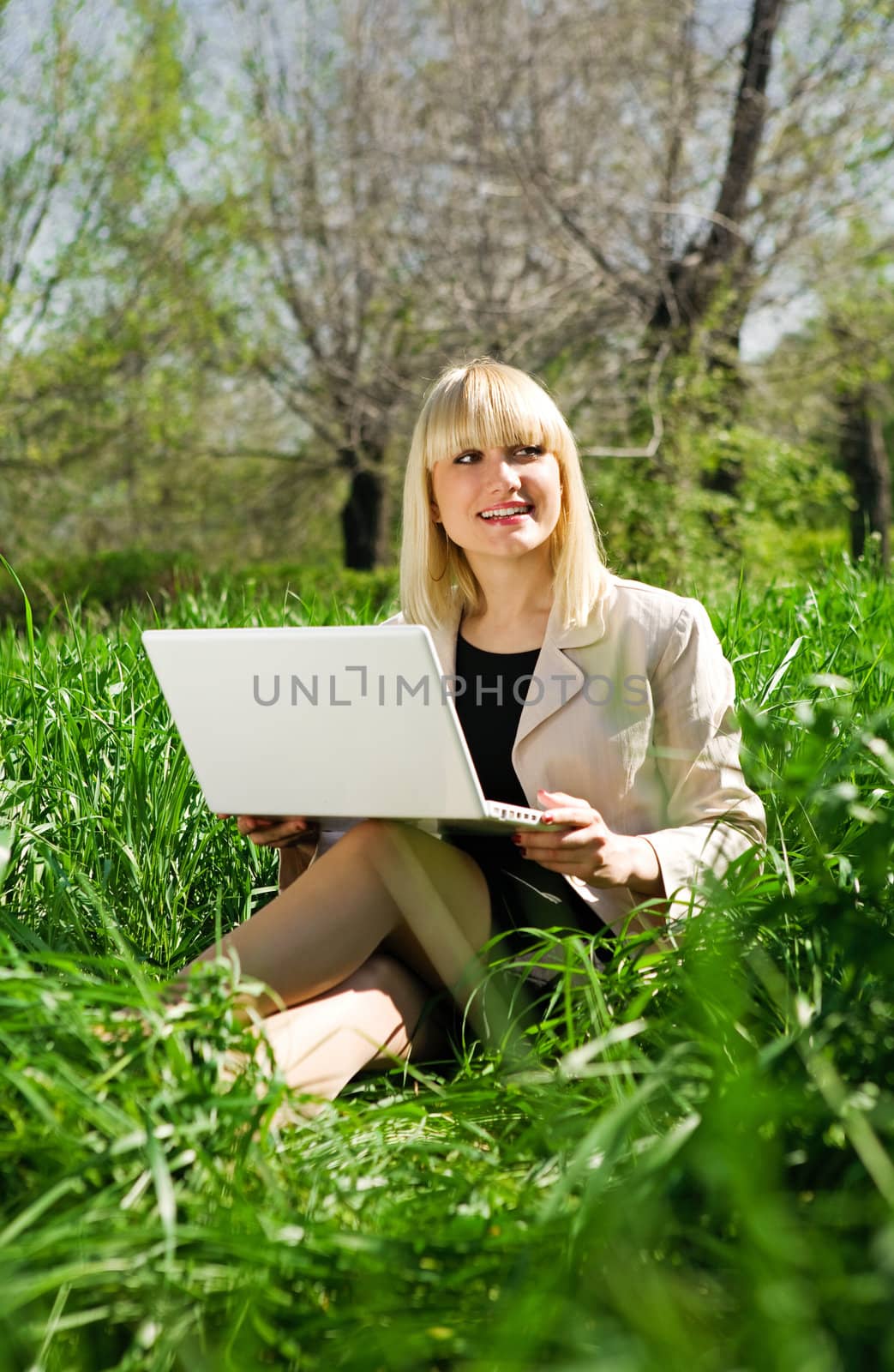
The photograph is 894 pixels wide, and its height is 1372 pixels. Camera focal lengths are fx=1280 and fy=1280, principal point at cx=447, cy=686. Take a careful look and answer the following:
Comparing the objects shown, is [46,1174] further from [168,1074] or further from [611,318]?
[611,318]

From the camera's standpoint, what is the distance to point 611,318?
941 centimetres

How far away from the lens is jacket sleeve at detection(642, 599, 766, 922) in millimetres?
2004

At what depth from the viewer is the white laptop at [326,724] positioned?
1.71m

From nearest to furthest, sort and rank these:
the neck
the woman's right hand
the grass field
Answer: the grass field < the woman's right hand < the neck

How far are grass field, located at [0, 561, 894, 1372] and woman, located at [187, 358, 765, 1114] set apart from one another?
0.18 m

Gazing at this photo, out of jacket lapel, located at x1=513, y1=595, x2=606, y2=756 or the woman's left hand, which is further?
jacket lapel, located at x1=513, y1=595, x2=606, y2=756

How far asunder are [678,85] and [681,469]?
2660mm

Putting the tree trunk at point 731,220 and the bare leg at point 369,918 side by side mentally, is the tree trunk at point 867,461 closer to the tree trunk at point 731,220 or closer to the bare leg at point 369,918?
the tree trunk at point 731,220

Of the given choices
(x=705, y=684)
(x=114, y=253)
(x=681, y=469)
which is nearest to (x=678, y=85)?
(x=681, y=469)

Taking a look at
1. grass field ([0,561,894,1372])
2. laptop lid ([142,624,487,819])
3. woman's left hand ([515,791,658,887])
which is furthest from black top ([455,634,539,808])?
grass field ([0,561,894,1372])

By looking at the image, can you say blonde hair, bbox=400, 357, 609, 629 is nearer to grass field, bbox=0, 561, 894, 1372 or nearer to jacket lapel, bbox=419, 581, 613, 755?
jacket lapel, bbox=419, 581, 613, 755

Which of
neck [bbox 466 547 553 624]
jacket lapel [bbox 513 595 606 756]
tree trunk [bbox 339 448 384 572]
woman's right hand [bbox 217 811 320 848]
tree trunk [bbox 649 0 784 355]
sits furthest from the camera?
tree trunk [bbox 339 448 384 572]

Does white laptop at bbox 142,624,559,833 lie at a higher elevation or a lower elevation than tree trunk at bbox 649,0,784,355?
lower

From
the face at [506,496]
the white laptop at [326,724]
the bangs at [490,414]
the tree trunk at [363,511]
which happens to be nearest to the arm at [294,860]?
the white laptop at [326,724]
